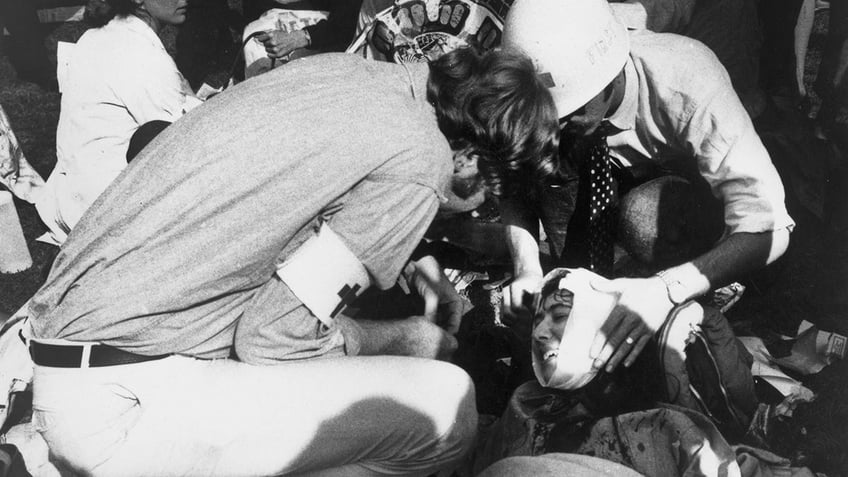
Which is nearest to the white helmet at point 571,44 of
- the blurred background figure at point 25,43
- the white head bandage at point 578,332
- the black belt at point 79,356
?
the white head bandage at point 578,332

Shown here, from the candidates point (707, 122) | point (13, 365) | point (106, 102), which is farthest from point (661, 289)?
point (106, 102)

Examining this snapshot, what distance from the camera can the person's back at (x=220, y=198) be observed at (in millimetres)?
2115

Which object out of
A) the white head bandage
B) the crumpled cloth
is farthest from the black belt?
the crumpled cloth

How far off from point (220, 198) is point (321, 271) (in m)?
0.36

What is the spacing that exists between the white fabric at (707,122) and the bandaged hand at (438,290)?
1019 mm

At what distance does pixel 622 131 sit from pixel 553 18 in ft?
2.11

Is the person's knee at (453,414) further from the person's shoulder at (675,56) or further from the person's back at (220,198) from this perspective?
A: the person's shoulder at (675,56)

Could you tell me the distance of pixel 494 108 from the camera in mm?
2248

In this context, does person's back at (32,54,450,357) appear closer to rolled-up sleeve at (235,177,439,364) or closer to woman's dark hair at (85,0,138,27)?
rolled-up sleeve at (235,177,439,364)

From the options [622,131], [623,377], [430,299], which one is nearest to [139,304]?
[430,299]

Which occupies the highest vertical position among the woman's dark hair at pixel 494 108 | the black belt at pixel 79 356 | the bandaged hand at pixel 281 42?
the woman's dark hair at pixel 494 108

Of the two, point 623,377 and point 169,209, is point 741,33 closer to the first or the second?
point 623,377

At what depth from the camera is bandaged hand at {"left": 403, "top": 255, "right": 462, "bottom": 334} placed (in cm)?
320

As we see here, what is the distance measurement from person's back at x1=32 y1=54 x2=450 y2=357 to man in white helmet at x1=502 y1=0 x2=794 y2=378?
559 mm
